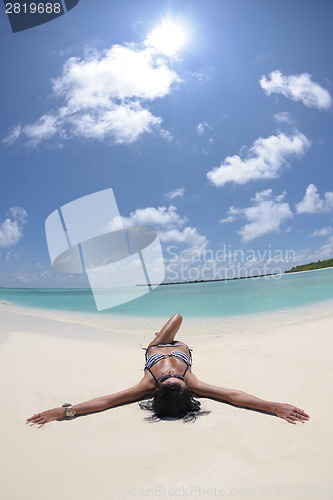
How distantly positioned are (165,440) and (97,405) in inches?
37.4

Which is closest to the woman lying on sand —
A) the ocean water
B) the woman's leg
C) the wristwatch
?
the wristwatch

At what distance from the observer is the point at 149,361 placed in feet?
12.8

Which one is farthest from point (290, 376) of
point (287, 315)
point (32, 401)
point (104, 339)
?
point (287, 315)

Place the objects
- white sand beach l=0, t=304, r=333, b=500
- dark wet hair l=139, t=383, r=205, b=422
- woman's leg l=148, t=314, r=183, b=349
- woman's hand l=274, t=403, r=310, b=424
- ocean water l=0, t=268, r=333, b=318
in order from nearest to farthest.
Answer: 1. white sand beach l=0, t=304, r=333, b=500
2. woman's hand l=274, t=403, r=310, b=424
3. dark wet hair l=139, t=383, r=205, b=422
4. woman's leg l=148, t=314, r=183, b=349
5. ocean water l=0, t=268, r=333, b=318

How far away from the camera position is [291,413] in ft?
9.39

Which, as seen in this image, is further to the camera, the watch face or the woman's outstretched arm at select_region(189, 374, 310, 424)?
the watch face

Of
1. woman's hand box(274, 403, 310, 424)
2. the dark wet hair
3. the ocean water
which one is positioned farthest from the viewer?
the ocean water

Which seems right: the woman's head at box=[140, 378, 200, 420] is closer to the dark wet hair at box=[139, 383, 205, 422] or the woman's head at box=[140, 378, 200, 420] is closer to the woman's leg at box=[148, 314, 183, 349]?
the dark wet hair at box=[139, 383, 205, 422]

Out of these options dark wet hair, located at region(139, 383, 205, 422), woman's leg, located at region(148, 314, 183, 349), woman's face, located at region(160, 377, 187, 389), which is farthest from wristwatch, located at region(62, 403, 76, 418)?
woman's leg, located at region(148, 314, 183, 349)

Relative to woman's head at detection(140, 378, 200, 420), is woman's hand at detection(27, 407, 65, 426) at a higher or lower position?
higher

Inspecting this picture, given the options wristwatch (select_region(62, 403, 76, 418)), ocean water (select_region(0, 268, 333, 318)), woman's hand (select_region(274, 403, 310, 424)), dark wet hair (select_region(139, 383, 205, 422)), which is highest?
wristwatch (select_region(62, 403, 76, 418))

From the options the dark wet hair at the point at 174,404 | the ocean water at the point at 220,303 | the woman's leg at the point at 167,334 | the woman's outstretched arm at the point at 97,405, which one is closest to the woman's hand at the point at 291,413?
the dark wet hair at the point at 174,404

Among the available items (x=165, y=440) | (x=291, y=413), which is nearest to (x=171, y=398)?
(x=165, y=440)

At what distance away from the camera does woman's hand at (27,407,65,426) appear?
2940 millimetres
